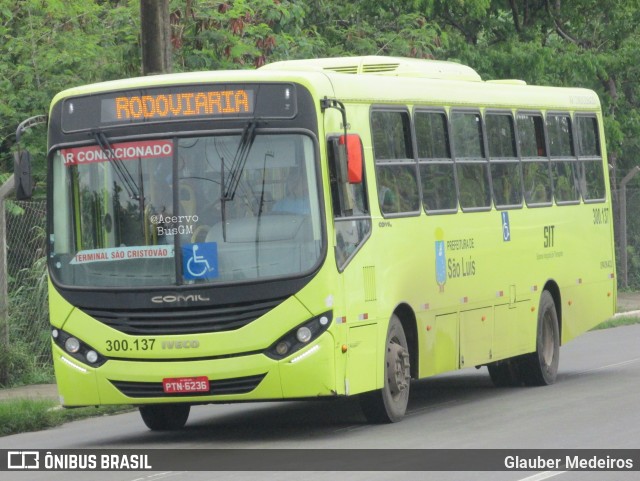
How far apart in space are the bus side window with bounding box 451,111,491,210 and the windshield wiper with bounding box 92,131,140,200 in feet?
13.4

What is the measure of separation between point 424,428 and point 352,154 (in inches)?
95.4

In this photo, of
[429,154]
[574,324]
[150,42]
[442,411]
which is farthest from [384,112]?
[574,324]

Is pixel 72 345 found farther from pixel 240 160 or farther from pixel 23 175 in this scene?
pixel 240 160

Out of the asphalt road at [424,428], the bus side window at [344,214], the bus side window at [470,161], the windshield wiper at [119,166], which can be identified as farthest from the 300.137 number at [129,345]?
the bus side window at [470,161]

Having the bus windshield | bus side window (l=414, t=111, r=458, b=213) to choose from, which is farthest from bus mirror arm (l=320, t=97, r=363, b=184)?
bus side window (l=414, t=111, r=458, b=213)

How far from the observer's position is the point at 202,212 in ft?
41.2

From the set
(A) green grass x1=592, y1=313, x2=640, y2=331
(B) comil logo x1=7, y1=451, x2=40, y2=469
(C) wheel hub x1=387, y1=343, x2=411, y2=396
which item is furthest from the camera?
(A) green grass x1=592, y1=313, x2=640, y2=331

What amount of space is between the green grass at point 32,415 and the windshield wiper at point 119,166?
119 inches

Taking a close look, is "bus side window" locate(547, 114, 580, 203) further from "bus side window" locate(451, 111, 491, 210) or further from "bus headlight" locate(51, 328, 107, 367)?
"bus headlight" locate(51, 328, 107, 367)

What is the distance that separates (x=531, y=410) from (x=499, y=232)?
8.58 feet

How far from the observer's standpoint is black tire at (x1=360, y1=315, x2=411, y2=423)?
13.6 meters

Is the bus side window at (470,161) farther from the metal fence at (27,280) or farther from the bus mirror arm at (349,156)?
the metal fence at (27,280)

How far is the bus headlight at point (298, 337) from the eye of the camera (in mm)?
12328
